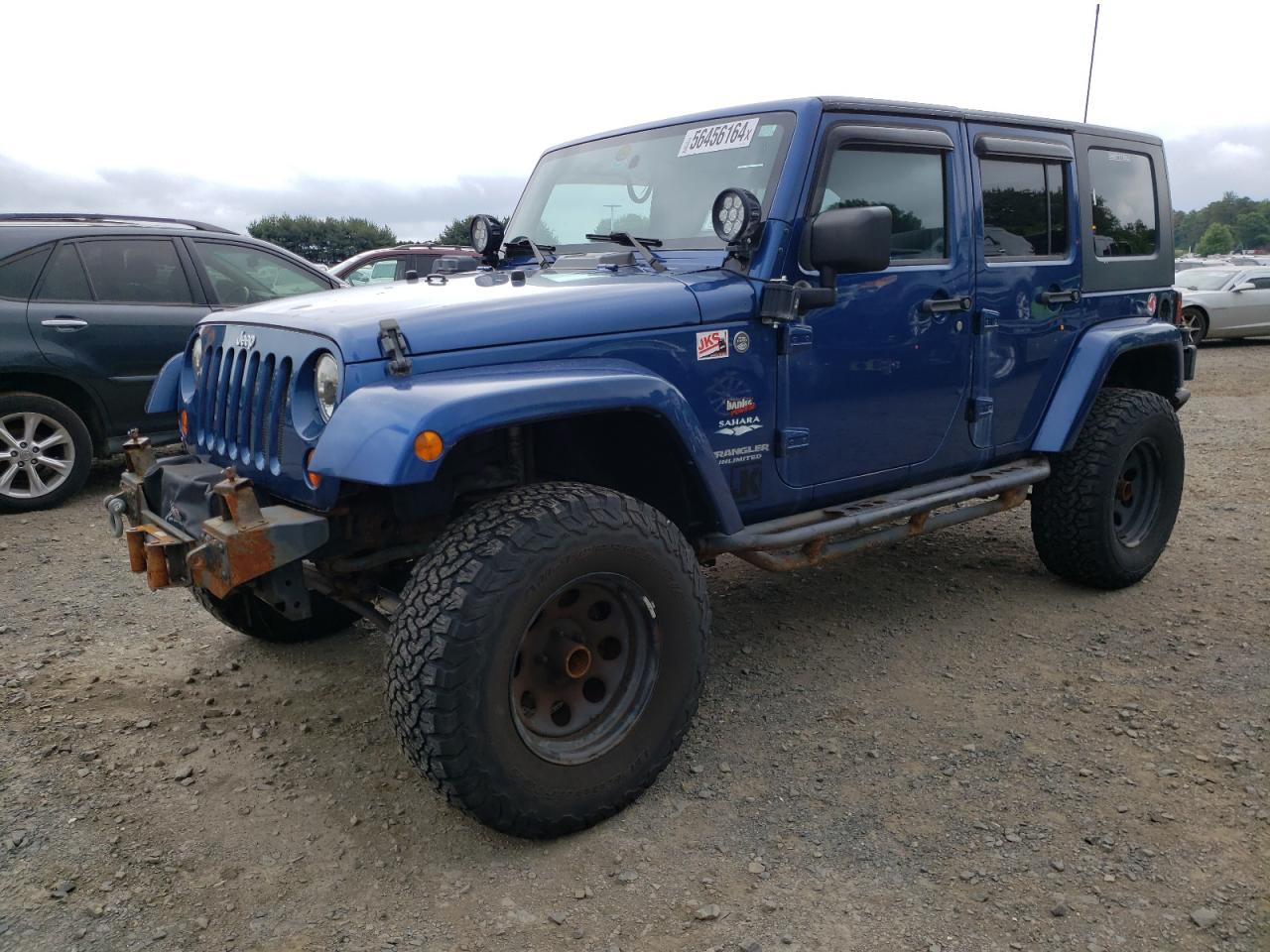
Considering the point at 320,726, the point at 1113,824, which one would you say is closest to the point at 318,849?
the point at 320,726

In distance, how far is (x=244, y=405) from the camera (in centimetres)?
301

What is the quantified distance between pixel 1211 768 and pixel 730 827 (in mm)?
1556

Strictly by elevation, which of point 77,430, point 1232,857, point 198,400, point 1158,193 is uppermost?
point 1158,193

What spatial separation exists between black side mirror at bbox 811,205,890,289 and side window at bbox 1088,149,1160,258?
1935 millimetres

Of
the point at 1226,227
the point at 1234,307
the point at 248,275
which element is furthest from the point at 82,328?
the point at 1226,227

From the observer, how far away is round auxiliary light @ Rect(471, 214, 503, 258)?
4.25 m

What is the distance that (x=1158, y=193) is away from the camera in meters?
5.01

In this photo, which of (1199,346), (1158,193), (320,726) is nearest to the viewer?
(320,726)

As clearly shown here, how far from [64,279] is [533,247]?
12.9 ft

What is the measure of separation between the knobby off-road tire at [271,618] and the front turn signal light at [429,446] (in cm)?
170

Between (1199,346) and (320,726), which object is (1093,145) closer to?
(320,726)

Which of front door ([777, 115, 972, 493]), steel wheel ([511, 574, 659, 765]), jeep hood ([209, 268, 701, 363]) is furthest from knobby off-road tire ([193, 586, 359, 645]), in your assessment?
front door ([777, 115, 972, 493])

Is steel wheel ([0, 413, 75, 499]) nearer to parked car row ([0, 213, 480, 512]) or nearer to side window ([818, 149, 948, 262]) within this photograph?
parked car row ([0, 213, 480, 512])

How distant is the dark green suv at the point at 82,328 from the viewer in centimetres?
605
